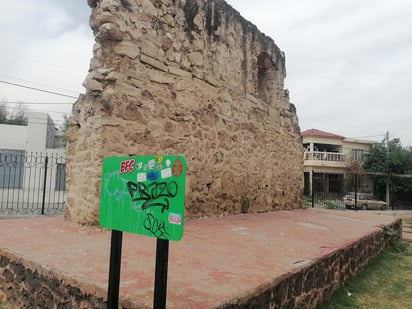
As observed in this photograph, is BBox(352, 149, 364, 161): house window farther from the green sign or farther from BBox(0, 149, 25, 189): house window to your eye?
the green sign

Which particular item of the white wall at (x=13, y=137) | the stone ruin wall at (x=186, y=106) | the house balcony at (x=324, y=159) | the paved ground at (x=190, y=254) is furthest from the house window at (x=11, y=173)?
the house balcony at (x=324, y=159)

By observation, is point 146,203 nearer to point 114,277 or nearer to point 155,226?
point 155,226

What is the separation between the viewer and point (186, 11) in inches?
202

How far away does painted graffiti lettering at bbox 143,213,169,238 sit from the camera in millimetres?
1677

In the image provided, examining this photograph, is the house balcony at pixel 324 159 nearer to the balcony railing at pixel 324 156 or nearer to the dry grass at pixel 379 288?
the balcony railing at pixel 324 156

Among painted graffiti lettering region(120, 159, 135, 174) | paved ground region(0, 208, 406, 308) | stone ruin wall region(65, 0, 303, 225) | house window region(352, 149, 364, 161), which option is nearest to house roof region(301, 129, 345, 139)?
house window region(352, 149, 364, 161)

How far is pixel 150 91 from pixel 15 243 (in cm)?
235

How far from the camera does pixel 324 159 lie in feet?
82.4

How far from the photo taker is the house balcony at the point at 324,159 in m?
24.5

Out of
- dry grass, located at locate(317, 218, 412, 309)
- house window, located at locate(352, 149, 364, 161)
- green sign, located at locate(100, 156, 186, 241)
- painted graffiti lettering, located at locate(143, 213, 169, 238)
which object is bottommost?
dry grass, located at locate(317, 218, 412, 309)

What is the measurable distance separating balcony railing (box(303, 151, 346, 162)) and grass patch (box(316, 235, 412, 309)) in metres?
20.0

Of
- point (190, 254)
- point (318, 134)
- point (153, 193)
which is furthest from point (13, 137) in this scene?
point (318, 134)

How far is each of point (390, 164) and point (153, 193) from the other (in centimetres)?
2629

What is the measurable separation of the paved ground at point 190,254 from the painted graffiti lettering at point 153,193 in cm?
56
